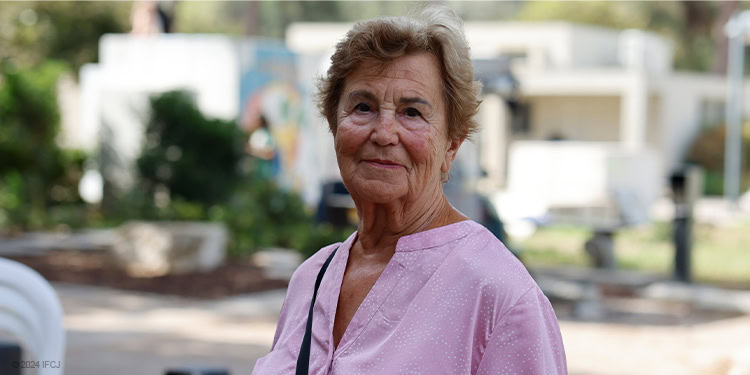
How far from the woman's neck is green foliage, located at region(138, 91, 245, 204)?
12.4 meters

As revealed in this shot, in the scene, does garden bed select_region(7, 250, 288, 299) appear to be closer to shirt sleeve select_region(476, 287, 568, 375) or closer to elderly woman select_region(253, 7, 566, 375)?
elderly woman select_region(253, 7, 566, 375)

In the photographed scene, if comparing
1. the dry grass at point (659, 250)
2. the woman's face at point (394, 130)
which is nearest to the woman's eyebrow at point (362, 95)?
the woman's face at point (394, 130)

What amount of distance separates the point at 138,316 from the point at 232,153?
5870 millimetres

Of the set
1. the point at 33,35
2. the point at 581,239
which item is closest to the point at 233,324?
the point at 581,239

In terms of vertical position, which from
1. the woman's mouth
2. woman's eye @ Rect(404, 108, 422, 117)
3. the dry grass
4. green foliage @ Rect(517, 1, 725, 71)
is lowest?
the dry grass

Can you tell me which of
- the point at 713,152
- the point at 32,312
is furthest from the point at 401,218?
the point at 713,152

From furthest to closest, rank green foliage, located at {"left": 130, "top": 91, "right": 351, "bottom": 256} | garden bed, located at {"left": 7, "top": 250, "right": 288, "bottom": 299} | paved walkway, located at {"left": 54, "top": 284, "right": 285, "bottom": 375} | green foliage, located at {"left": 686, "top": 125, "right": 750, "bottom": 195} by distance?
green foliage, located at {"left": 686, "top": 125, "right": 750, "bottom": 195}
green foliage, located at {"left": 130, "top": 91, "right": 351, "bottom": 256}
garden bed, located at {"left": 7, "top": 250, "right": 288, "bottom": 299}
paved walkway, located at {"left": 54, "top": 284, "right": 285, "bottom": 375}

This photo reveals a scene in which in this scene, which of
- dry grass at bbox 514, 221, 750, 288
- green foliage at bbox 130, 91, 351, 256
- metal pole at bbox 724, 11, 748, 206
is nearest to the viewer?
dry grass at bbox 514, 221, 750, 288

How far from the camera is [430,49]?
2.29m

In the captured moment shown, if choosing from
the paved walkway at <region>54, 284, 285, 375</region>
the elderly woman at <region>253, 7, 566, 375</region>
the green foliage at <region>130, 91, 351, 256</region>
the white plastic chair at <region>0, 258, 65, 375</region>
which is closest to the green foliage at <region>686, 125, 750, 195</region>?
the green foliage at <region>130, 91, 351, 256</region>

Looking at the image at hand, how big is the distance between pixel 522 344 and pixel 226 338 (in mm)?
6798

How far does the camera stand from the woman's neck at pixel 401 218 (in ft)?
7.70

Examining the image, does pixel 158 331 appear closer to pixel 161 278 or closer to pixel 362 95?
pixel 161 278

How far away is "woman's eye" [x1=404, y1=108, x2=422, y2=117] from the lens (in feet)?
7.49
